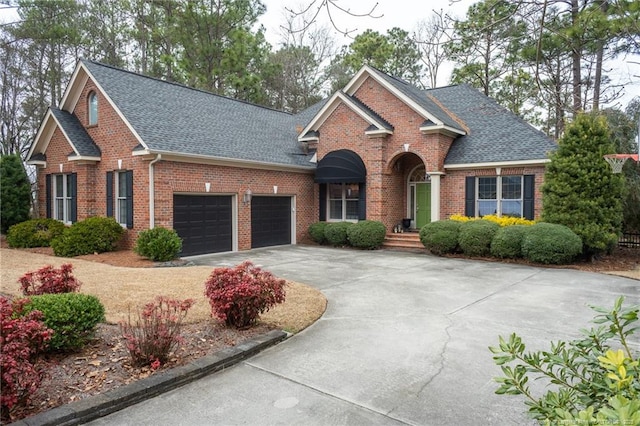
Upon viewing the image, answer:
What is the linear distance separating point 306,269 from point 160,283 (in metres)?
4.07

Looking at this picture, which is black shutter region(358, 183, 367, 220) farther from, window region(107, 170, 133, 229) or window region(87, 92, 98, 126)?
window region(87, 92, 98, 126)

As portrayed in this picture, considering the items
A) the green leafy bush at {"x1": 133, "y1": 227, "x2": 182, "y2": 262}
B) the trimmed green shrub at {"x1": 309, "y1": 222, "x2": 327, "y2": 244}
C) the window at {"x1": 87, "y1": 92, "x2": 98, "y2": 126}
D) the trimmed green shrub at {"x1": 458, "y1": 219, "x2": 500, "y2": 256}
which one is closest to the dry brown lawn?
the green leafy bush at {"x1": 133, "y1": 227, "x2": 182, "y2": 262}

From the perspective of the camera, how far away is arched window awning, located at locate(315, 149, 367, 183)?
57.9ft

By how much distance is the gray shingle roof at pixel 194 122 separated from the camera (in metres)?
14.3

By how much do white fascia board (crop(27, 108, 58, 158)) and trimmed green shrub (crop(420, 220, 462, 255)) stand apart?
1558cm

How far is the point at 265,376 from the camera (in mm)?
4492

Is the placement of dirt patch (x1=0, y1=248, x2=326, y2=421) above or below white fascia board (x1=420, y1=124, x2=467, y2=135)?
below

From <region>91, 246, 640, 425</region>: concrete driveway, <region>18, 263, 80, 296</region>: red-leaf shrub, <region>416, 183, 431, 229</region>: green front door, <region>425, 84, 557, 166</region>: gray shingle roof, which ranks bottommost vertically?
<region>91, 246, 640, 425</region>: concrete driveway

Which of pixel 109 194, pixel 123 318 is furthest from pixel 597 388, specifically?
pixel 109 194

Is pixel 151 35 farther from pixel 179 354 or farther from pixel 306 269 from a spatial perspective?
pixel 179 354

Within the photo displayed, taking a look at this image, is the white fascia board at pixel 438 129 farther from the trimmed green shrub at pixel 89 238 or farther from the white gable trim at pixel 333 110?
the trimmed green shrub at pixel 89 238

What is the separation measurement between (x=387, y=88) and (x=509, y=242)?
850 cm

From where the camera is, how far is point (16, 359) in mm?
3424

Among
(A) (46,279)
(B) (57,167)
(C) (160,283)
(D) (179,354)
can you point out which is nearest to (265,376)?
(D) (179,354)
